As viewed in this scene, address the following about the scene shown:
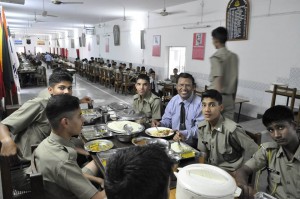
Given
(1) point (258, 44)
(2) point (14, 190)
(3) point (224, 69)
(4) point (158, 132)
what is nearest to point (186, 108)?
(4) point (158, 132)

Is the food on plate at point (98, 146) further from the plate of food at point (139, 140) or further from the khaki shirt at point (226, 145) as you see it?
the khaki shirt at point (226, 145)

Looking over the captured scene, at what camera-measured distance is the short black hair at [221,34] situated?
2535mm

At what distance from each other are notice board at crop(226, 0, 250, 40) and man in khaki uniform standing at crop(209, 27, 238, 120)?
2559 mm

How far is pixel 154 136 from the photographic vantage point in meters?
1.84

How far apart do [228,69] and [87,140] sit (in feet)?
5.81

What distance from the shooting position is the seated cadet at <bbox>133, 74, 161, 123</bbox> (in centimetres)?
271

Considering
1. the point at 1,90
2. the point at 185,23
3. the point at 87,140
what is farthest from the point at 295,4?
the point at 1,90

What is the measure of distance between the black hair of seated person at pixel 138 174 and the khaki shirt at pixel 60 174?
59cm

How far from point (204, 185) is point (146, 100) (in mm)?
2014

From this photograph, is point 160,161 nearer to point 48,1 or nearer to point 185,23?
point 185,23

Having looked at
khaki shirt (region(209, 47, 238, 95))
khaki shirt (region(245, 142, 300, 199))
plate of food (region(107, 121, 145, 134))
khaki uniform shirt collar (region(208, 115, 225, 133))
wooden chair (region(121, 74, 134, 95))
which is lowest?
wooden chair (region(121, 74, 134, 95))

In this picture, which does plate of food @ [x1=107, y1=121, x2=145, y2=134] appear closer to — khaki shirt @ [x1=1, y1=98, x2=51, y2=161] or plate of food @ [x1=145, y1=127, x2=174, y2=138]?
plate of food @ [x1=145, y1=127, x2=174, y2=138]

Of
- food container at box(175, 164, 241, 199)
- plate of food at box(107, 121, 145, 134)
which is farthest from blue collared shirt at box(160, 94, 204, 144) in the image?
food container at box(175, 164, 241, 199)

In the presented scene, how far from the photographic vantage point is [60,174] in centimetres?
111
